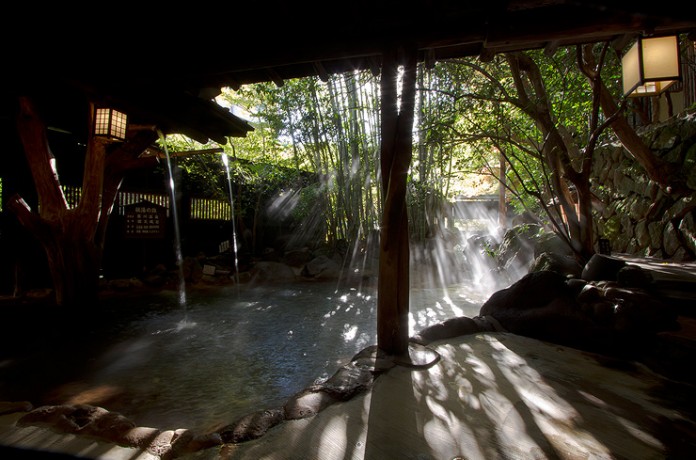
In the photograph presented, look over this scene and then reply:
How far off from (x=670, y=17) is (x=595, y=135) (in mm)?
4373

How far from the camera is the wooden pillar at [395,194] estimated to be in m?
2.89

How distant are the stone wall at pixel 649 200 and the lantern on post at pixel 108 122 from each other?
369 inches

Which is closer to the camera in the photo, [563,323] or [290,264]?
[563,323]

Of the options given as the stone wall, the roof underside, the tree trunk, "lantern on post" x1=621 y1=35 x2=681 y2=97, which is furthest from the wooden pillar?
the stone wall

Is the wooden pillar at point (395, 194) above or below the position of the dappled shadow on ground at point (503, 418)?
above

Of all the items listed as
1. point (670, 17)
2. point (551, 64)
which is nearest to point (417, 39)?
point (670, 17)

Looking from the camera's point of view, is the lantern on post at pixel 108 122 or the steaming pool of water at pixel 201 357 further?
the lantern on post at pixel 108 122

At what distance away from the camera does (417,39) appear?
284 cm

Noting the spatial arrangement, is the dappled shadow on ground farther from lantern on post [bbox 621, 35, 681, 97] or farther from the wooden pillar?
lantern on post [bbox 621, 35, 681, 97]

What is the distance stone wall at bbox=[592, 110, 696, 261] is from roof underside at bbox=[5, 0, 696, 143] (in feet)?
14.0

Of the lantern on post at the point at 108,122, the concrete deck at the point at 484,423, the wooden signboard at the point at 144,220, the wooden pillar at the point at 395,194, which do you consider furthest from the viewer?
the wooden signboard at the point at 144,220

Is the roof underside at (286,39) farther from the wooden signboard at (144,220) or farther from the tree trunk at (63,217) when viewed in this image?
the wooden signboard at (144,220)

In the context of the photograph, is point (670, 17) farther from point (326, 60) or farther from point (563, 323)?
point (563, 323)

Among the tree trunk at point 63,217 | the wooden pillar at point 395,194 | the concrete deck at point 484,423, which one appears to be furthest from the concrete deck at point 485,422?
the tree trunk at point 63,217
